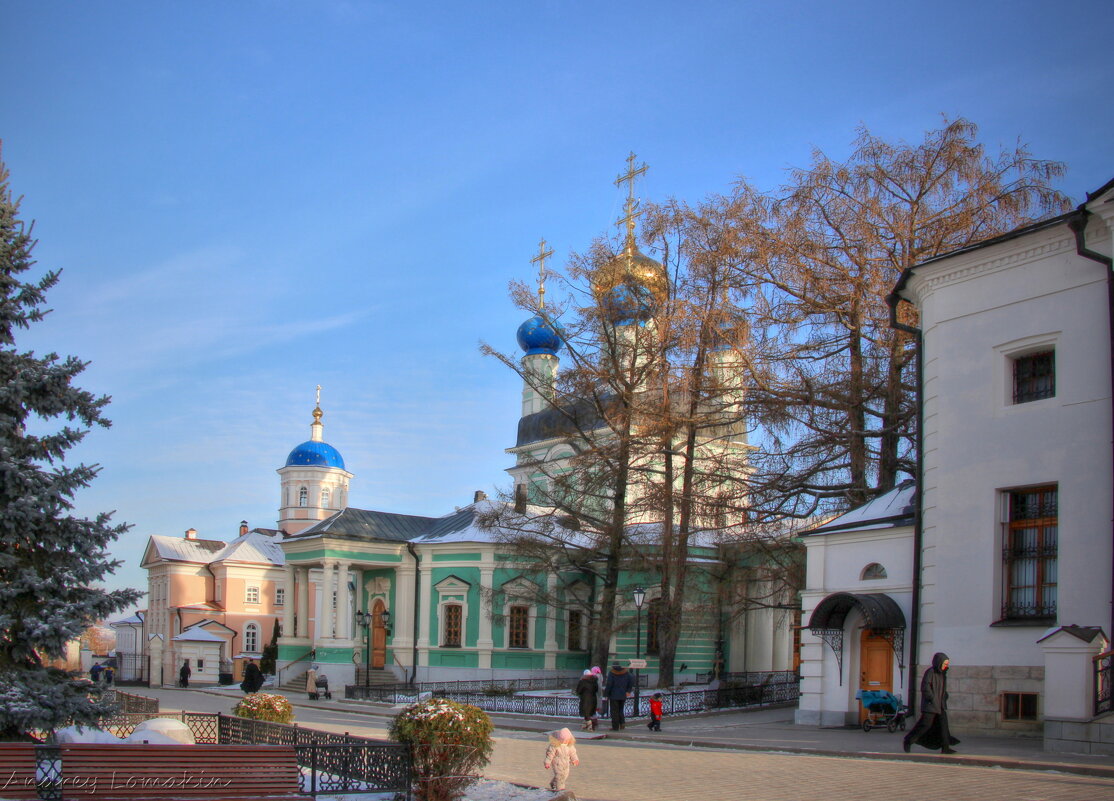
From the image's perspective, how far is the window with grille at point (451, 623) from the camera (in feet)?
125

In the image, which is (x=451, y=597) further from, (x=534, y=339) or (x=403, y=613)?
(x=534, y=339)

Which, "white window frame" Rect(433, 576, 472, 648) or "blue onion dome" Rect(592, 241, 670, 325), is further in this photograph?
"white window frame" Rect(433, 576, 472, 648)

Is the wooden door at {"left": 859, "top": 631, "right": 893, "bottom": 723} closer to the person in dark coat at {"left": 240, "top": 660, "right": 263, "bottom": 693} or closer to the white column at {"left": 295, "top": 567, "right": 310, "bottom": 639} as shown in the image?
the person in dark coat at {"left": 240, "top": 660, "right": 263, "bottom": 693}

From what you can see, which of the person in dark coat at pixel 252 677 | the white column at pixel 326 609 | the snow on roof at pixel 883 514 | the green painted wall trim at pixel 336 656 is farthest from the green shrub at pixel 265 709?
the white column at pixel 326 609

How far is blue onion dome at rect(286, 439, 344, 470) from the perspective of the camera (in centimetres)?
6381

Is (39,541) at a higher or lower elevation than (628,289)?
lower

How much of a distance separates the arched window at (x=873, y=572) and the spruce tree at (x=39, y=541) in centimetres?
1209

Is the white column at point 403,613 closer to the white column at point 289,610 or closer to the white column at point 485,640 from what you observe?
the white column at point 485,640

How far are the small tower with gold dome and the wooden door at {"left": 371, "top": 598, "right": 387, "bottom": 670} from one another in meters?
22.8

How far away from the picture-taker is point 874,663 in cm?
1986

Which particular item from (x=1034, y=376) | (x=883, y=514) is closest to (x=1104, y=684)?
(x=1034, y=376)

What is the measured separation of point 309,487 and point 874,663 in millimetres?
47788

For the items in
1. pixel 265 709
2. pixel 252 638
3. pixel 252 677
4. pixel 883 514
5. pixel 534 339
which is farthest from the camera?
pixel 252 638

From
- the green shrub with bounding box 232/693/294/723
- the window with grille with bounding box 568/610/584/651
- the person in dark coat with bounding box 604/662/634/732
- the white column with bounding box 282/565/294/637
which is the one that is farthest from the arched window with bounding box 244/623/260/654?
the green shrub with bounding box 232/693/294/723
